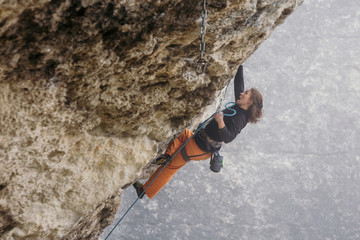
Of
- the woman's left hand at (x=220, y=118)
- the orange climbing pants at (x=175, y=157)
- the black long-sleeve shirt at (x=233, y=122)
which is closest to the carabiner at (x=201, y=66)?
the woman's left hand at (x=220, y=118)

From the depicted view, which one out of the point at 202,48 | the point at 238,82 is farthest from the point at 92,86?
the point at 238,82

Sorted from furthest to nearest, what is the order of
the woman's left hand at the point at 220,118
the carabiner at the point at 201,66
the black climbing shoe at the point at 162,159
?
the black climbing shoe at the point at 162,159 → the woman's left hand at the point at 220,118 → the carabiner at the point at 201,66

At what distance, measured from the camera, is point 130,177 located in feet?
9.70

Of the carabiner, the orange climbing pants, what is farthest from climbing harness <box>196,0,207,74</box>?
the orange climbing pants

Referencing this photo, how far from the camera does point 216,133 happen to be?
4.00 metres

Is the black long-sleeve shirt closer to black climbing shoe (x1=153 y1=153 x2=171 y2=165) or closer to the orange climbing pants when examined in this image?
the orange climbing pants

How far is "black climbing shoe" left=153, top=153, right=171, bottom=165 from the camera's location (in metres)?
4.16

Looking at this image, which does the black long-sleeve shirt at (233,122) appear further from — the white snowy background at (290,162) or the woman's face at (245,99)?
the white snowy background at (290,162)

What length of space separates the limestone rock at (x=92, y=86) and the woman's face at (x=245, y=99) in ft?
3.75

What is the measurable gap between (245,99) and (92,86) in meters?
2.18

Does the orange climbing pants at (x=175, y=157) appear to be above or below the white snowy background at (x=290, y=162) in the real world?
above

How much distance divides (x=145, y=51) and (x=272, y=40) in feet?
59.2

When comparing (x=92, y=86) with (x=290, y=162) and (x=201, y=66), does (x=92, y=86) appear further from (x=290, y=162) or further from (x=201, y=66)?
(x=290, y=162)

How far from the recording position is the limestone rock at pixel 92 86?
1.86 m
